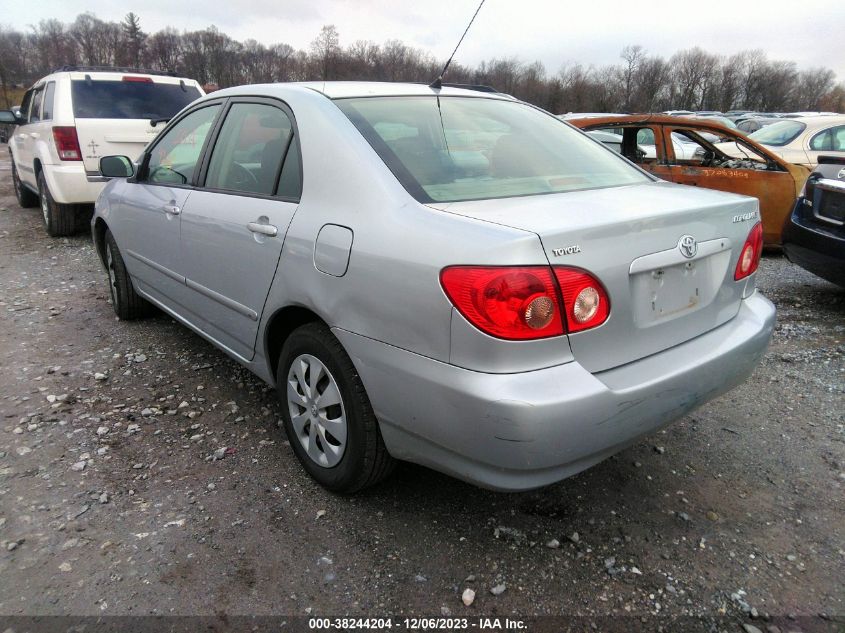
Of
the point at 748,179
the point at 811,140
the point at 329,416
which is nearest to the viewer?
the point at 329,416

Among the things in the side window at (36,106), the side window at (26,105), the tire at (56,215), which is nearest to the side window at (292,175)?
the tire at (56,215)

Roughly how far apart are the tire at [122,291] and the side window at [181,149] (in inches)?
33.0

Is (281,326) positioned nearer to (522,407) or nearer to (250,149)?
(250,149)

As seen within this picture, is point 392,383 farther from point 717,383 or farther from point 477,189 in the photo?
point 717,383

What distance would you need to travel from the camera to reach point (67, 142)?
6.56m

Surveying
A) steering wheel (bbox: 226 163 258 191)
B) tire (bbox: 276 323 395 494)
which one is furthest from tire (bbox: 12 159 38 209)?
tire (bbox: 276 323 395 494)

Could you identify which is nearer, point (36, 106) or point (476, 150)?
point (476, 150)

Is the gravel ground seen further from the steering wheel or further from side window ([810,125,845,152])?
side window ([810,125,845,152])

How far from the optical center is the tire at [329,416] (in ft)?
7.14

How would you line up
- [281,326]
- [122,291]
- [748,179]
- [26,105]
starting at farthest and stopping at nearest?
[26,105] < [748,179] < [122,291] < [281,326]

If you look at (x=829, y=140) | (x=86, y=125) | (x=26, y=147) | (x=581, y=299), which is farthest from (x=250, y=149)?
(x=829, y=140)

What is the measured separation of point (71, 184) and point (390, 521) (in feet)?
20.0

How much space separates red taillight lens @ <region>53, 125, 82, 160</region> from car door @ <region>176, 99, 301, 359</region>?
4440mm

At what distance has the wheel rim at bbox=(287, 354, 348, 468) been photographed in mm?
2301
